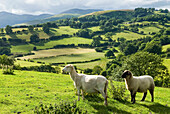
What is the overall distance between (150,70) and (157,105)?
1288 inches

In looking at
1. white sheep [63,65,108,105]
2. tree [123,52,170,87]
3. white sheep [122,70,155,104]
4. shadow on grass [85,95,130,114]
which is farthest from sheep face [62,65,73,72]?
tree [123,52,170,87]

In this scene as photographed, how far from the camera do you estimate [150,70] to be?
1823 inches

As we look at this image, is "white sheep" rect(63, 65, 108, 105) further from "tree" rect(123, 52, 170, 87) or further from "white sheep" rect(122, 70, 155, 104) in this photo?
"tree" rect(123, 52, 170, 87)

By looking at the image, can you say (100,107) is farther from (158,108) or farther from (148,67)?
(148,67)

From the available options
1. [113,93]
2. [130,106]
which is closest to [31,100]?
[113,93]

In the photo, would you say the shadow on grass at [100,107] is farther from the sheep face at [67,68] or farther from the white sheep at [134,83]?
the sheep face at [67,68]

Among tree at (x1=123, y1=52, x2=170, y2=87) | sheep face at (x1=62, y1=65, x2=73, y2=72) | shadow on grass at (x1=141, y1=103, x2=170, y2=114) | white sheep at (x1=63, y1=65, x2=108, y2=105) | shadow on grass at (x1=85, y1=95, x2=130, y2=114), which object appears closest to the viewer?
shadow on grass at (x1=85, y1=95, x2=130, y2=114)

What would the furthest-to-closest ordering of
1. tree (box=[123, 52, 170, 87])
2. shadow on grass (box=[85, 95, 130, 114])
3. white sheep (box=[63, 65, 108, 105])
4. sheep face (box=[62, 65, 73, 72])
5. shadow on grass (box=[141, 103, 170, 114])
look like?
tree (box=[123, 52, 170, 87]) → sheep face (box=[62, 65, 73, 72]) → white sheep (box=[63, 65, 108, 105]) → shadow on grass (box=[141, 103, 170, 114]) → shadow on grass (box=[85, 95, 130, 114])

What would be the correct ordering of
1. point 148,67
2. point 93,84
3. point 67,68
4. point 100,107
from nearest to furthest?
point 100,107
point 93,84
point 67,68
point 148,67

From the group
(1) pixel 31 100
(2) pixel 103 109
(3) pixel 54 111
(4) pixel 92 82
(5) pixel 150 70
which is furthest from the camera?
(5) pixel 150 70

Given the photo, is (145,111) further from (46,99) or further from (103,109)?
(46,99)

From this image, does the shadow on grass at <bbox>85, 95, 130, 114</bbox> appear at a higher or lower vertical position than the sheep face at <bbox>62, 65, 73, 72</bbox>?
lower

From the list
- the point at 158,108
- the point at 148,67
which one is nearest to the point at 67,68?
the point at 158,108

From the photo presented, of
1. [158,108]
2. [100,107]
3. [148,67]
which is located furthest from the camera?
[148,67]
